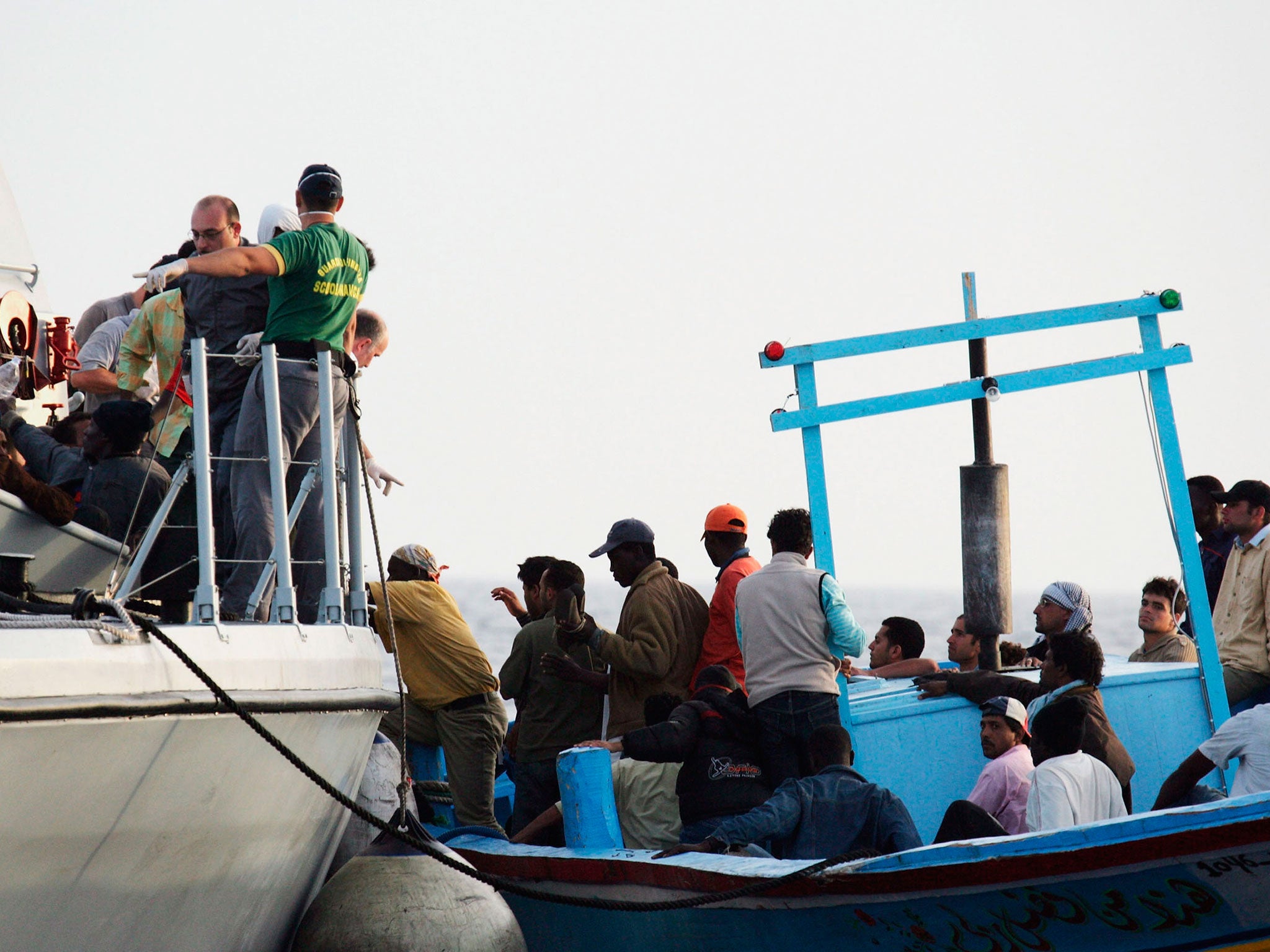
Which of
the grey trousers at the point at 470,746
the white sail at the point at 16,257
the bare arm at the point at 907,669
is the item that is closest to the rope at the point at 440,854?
the grey trousers at the point at 470,746

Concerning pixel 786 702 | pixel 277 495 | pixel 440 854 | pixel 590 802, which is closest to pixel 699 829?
pixel 590 802

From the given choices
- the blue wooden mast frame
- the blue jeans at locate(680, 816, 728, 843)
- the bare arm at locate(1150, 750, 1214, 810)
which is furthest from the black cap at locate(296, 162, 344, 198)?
the bare arm at locate(1150, 750, 1214, 810)

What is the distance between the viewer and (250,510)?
17.1ft

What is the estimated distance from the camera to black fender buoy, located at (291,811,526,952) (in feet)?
16.2

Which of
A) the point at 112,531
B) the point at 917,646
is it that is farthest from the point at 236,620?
the point at 917,646

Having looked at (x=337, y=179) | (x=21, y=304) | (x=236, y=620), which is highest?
(x=21, y=304)

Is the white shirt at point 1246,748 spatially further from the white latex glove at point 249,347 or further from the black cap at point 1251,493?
the white latex glove at point 249,347

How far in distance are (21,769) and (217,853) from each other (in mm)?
1059

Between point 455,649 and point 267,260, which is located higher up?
point 267,260

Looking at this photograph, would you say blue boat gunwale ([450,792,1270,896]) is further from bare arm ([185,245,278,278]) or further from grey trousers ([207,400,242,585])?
bare arm ([185,245,278,278])

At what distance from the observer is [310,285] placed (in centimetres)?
541

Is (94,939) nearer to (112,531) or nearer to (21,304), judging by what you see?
(112,531)

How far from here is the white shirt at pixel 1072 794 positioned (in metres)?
5.25

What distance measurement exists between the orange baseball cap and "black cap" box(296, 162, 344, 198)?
7.87ft
